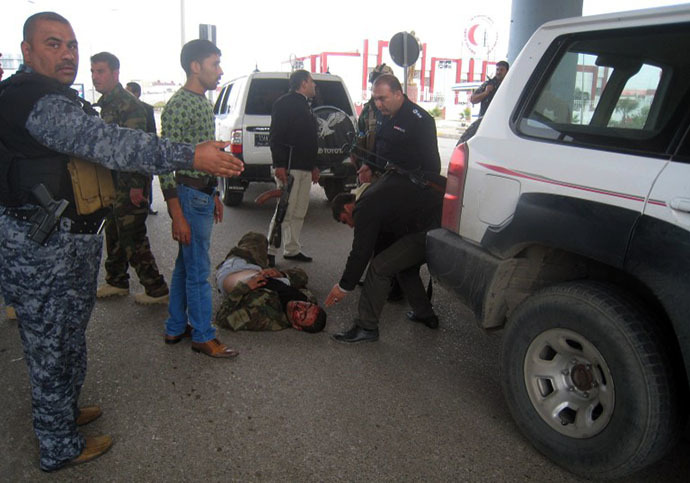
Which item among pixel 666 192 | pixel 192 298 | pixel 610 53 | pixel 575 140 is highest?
pixel 610 53

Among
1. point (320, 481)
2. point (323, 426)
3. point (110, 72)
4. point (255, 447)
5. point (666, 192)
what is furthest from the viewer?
point (110, 72)

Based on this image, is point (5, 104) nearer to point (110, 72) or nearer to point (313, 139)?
point (110, 72)

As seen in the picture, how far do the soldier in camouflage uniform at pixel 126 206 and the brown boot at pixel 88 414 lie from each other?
1712 mm

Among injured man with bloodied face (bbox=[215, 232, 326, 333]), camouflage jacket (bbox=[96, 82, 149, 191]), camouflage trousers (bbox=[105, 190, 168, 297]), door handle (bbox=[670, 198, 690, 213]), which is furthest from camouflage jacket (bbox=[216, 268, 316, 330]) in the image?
door handle (bbox=[670, 198, 690, 213])

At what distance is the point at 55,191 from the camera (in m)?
2.25

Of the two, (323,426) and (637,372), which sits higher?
(637,372)

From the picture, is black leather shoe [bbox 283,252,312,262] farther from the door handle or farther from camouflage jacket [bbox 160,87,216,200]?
the door handle

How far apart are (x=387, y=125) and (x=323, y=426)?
230cm

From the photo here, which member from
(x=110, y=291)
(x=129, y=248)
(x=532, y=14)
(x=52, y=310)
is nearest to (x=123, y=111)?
(x=129, y=248)

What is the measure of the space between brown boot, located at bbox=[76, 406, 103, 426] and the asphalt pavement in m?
0.04

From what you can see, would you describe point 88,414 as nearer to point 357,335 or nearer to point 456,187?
point 357,335

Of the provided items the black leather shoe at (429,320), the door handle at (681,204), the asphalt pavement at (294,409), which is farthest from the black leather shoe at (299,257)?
the door handle at (681,204)

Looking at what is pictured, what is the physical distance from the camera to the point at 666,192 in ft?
6.76

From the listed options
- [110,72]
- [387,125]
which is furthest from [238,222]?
[387,125]
